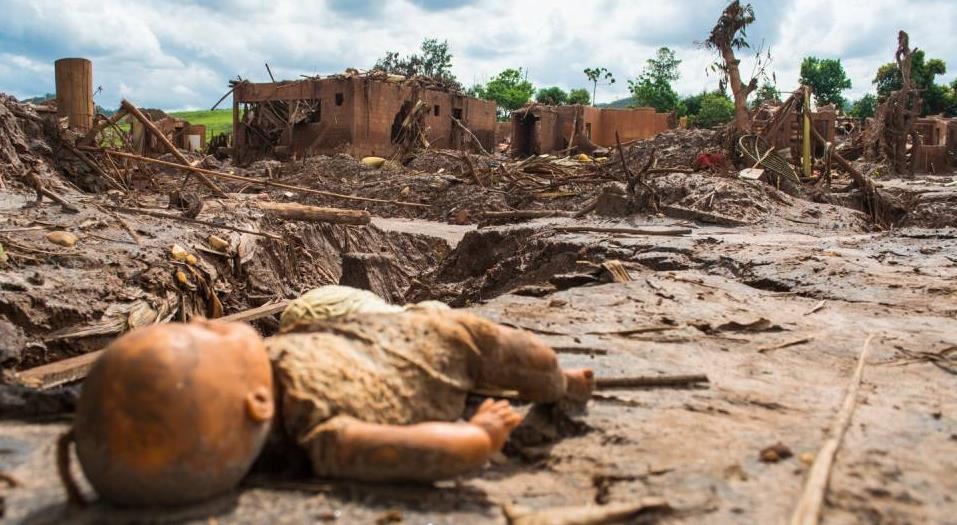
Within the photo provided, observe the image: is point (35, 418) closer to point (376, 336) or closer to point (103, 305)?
point (376, 336)

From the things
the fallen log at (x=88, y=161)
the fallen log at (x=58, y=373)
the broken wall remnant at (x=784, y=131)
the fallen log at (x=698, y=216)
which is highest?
the broken wall remnant at (x=784, y=131)

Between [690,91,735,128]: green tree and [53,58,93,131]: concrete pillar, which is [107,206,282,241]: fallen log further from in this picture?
[690,91,735,128]: green tree

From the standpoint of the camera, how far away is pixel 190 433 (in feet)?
6.98

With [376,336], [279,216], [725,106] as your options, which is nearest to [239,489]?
[376,336]

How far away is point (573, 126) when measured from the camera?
92.3 ft

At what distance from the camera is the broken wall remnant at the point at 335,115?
80.6ft

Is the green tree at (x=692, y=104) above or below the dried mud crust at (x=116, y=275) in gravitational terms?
above

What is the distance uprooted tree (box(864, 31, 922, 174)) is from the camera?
20.3 metres

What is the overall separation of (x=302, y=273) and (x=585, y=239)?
4450 millimetres

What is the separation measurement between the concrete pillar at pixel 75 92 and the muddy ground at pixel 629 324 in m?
1.45

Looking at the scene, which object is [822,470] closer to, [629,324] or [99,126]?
[629,324]

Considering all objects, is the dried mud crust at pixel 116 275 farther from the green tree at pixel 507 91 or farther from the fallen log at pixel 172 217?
the green tree at pixel 507 91

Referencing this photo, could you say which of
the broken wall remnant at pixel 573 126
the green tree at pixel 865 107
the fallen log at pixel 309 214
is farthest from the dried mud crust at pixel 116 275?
the green tree at pixel 865 107

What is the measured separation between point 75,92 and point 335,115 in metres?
12.6
